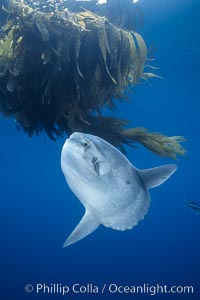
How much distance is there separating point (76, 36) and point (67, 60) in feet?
1.29

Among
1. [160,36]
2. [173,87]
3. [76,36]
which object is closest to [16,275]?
[173,87]

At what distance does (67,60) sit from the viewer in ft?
17.3

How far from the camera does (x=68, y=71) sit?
561 centimetres

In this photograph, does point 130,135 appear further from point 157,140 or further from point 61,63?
point 61,63

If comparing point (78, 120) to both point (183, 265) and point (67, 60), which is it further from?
point (183, 265)

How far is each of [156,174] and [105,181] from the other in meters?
0.56

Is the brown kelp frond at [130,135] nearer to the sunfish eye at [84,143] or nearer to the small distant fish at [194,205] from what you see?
the sunfish eye at [84,143]

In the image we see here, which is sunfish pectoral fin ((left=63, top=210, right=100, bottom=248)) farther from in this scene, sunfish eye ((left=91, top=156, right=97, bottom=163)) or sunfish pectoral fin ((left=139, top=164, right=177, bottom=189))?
sunfish eye ((left=91, top=156, right=97, bottom=163))

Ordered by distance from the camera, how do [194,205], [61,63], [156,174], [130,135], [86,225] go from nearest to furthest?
[156,174], [86,225], [61,63], [130,135], [194,205]

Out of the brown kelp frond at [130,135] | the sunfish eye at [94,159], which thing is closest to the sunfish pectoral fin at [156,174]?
the sunfish eye at [94,159]

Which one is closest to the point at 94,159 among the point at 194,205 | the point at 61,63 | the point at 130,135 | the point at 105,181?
the point at 105,181

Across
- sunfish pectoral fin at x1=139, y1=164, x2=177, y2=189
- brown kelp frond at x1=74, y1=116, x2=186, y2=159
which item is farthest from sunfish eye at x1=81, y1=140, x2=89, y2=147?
brown kelp frond at x1=74, y1=116, x2=186, y2=159

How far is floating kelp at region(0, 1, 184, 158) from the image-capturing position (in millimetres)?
5078

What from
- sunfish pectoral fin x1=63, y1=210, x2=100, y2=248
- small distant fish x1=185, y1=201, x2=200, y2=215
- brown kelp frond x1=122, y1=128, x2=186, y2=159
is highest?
sunfish pectoral fin x1=63, y1=210, x2=100, y2=248
